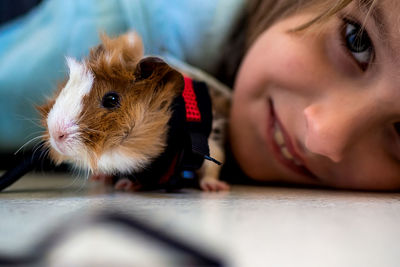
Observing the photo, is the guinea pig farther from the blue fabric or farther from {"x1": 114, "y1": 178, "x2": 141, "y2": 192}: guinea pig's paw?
the blue fabric

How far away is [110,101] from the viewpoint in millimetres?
636

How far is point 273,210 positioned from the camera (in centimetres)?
52

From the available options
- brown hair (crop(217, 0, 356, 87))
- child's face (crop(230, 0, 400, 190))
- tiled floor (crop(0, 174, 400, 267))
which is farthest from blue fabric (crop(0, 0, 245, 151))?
tiled floor (crop(0, 174, 400, 267))

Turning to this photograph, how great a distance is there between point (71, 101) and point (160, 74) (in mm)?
147

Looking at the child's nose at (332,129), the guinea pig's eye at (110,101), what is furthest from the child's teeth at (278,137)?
the guinea pig's eye at (110,101)

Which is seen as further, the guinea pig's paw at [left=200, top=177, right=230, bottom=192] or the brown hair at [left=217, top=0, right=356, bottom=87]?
the brown hair at [left=217, top=0, right=356, bottom=87]

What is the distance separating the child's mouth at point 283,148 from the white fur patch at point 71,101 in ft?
1.59

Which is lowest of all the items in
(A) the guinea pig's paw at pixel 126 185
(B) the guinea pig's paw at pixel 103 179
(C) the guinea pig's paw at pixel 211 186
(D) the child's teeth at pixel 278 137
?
(A) the guinea pig's paw at pixel 126 185

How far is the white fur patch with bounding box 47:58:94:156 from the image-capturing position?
2.02 ft

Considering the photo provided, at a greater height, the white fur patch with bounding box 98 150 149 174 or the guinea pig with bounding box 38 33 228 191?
the guinea pig with bounding box 38 33 228 191

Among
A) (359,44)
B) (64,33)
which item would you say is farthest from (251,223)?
(64,33)

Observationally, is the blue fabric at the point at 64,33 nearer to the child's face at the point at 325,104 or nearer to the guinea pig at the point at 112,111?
the child's face at the point at 325,104

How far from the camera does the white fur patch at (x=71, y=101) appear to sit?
62 cm

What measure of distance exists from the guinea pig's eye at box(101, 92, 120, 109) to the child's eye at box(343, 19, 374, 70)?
1.63 ft
